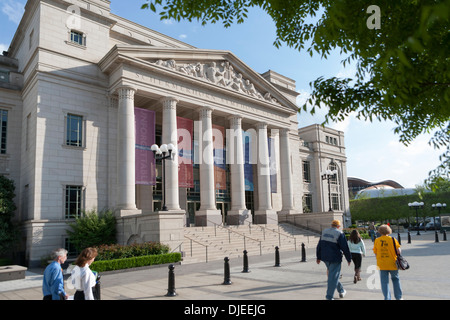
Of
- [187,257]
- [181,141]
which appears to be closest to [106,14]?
[181,141]

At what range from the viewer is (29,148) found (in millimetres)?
24234

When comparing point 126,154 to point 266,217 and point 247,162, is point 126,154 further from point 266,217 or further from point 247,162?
point 266,217

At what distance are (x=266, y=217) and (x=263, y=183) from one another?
327 cm

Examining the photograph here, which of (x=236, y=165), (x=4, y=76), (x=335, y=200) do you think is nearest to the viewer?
(x=4, y=76)

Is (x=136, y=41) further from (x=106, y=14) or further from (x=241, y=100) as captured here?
(x=241, y=100)

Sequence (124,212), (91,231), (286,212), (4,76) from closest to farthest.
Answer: (91,231) → (124,212) → (4,76) → (286,212)

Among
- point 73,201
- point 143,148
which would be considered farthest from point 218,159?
point 73,201

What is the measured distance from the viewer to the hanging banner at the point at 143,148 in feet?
83.0

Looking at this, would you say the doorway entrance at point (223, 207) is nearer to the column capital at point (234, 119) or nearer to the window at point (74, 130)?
the column capital at point (234, 119)

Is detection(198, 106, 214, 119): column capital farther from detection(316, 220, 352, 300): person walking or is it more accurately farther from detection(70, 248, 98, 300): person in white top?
detection(70, 248, 98, 300): person in white top

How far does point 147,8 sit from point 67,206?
761 inches

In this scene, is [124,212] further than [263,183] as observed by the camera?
No

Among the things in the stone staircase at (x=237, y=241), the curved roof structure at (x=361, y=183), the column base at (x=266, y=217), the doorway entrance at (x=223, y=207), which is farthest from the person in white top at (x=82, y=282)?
the curved roof structure at (x=361, y=183)

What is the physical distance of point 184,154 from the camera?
90.4 feet
